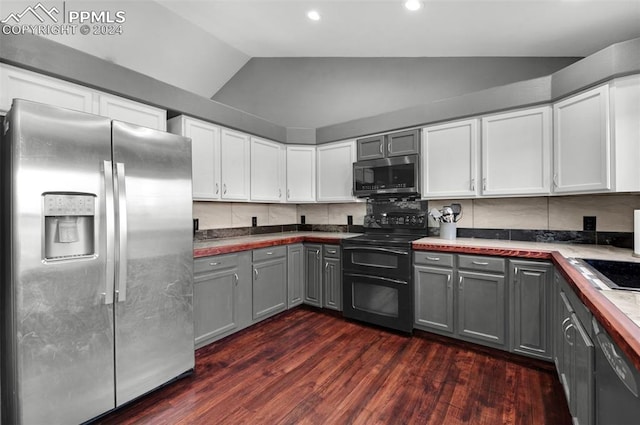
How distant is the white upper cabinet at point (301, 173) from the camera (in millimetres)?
3939

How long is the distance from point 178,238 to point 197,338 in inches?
38.2

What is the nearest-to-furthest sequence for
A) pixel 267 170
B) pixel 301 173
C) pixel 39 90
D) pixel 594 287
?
pixel 594 287
pixel 39 90
pixel 267 170
pixel 301 173

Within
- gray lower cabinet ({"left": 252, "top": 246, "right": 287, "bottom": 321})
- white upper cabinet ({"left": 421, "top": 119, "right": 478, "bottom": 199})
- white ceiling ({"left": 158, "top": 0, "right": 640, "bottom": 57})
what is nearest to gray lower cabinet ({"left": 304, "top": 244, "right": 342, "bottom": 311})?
gray lower cabinet ({"left": 252, "top": 246, "right": 287, "bottom": 321})

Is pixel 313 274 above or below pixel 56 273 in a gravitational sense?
below

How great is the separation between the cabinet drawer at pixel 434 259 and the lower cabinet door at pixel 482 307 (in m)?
0.14

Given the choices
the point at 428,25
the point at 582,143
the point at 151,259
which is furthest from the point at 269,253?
the point at 582,143

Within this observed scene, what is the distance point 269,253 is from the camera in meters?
3.19

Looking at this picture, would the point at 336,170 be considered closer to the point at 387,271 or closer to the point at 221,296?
the point at 387,271

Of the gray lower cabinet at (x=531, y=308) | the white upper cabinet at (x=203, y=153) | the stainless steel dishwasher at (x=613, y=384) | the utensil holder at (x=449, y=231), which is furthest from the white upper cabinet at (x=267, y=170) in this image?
the stainless steel dishwasher at (x=613, y=384)

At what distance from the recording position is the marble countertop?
0.84 m

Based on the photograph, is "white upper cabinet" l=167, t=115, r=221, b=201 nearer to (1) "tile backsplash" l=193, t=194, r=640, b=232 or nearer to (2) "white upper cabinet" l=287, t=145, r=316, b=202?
(1) "tile backsplash" l=193, t=194, r=640, b=232

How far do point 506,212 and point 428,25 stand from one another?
6.64 ft

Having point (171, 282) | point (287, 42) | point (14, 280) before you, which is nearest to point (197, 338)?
point (171, 282)

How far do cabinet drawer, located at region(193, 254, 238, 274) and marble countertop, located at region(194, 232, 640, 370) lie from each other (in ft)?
0.17
